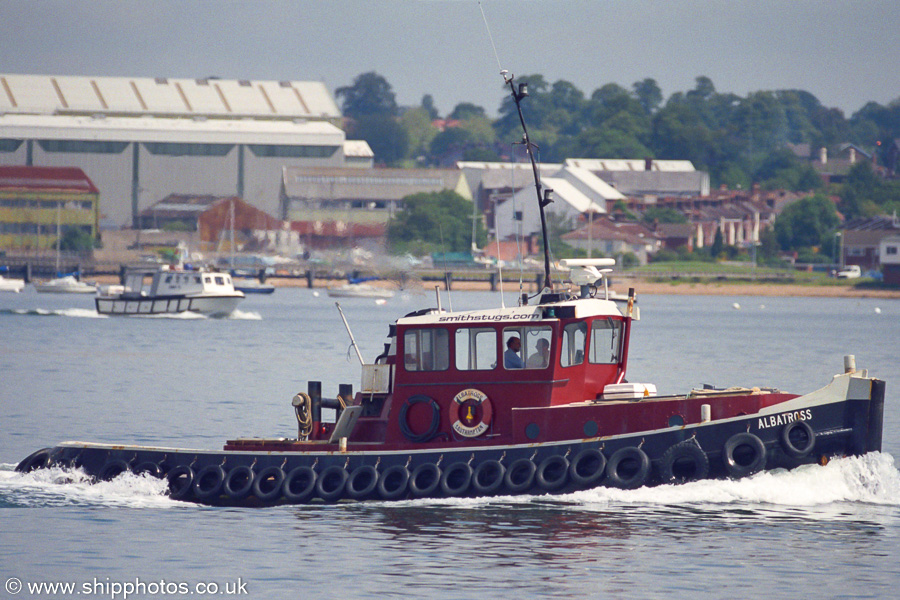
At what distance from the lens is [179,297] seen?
76.0m

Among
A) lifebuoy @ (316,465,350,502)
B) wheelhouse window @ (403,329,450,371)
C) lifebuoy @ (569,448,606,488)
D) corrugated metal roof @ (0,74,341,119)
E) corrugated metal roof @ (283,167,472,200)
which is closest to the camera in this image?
lifebuoy @ (569,448,606,488)

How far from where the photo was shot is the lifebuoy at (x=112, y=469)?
73.4 feet

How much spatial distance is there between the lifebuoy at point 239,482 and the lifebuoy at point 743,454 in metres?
7.23

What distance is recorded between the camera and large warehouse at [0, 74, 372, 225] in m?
149

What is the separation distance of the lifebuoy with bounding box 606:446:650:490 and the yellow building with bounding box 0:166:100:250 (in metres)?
122

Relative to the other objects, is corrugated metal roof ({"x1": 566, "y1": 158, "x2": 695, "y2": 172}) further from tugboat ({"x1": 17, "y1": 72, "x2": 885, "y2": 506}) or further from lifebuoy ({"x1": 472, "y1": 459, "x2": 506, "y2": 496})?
lifebuoy ({"x1": 472, "y1": 459, "x2": 506, "y2": 496})

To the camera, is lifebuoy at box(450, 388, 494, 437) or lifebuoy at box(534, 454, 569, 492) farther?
lifebuoy at box(450, 388, 494, 437)

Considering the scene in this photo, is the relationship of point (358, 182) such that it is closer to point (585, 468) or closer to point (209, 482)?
point (209, 482)

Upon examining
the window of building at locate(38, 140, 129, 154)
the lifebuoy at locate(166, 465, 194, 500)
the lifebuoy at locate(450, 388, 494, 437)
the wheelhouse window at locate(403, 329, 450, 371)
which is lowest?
the lifebuoy at locate(166, 465, 194, 500)

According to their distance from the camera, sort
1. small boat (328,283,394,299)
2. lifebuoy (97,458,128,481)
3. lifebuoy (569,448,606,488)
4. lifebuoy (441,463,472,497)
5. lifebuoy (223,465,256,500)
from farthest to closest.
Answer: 1. small boat (328,283,394,299)
2. lifebuoy (97,458,128,481)
3. lifebuoy (223,465,256,500)
4. lifebuoy (441,463,472,497)
5. lifebuoy (569,448,606,488)

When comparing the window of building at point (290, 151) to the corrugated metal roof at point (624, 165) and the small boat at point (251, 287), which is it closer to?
the small boat at point (251, 287)

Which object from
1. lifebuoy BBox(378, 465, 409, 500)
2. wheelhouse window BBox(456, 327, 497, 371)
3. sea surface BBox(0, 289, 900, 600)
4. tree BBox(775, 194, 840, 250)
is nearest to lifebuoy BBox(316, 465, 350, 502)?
sea surface BBox(0, 289, 900, 600)

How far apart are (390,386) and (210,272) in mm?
59128

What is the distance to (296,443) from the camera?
22.0 meters
